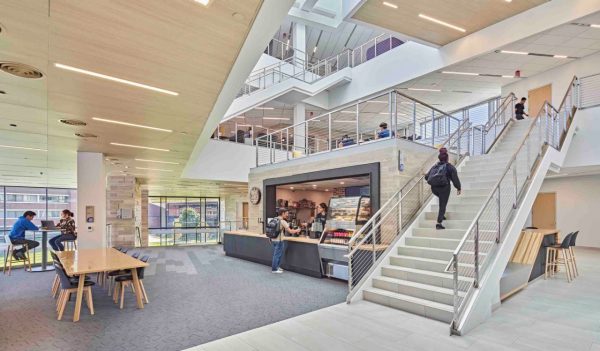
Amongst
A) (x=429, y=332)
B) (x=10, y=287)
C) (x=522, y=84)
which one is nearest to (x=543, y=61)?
(x=522, y=84)

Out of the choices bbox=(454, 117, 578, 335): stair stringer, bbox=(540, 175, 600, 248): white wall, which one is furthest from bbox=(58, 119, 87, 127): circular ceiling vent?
bbox=(540, 175, 600, 248): white wall

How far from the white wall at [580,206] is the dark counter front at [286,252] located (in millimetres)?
11584

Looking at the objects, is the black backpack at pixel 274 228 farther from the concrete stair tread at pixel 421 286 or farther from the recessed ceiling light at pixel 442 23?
the recessed ceiling light at pixel 442 23

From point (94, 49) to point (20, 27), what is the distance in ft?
1.84

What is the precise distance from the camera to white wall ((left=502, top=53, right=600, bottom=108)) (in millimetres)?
10312

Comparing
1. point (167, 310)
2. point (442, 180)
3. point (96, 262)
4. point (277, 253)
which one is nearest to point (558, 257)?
point (442, 180)

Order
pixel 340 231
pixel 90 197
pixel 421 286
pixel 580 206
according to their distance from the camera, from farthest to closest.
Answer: pixel 580 206 → pixel 90 197 → pixel 340 231 → pixel 421 286

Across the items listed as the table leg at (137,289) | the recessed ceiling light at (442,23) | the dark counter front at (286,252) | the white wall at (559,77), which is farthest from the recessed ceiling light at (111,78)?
the white wall at (559,77)

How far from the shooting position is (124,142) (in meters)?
7.29

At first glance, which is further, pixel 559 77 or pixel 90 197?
pixel 559 77

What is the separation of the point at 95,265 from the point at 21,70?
10.2 ft

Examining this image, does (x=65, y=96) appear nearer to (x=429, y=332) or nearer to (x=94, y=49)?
(x=94, y=49)

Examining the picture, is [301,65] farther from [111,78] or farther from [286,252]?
[111,78]

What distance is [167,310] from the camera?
5.21m
